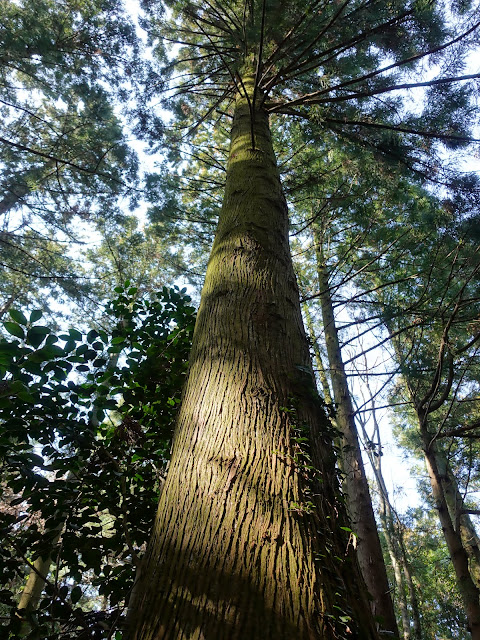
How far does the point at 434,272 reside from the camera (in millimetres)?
5180

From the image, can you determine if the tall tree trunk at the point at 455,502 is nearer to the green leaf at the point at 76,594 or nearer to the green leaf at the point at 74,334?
the green leaf at the point at 76,594

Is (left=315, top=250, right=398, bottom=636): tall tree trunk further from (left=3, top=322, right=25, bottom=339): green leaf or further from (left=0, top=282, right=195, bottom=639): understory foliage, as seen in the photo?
(left=3, top=322, right=25, bottom=339): green leaf

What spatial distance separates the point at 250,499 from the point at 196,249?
7661 millimetres

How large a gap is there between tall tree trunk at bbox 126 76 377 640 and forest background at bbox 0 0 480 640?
0.32 feet

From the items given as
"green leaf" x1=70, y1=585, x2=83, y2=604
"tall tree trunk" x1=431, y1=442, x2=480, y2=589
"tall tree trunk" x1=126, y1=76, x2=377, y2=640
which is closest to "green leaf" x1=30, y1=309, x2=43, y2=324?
"tall tree trunk" x1=126, y1=76, x2=377, y2=640

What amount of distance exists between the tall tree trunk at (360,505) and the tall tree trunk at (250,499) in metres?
1.68

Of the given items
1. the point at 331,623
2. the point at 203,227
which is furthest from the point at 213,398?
the point at 203,227

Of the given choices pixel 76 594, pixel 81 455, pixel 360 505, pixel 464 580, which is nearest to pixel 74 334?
pixel 81 455

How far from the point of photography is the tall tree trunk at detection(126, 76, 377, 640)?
0.85 meters

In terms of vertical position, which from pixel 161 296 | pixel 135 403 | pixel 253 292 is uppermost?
pixel 161 296

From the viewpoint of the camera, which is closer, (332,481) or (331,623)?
(331,623)

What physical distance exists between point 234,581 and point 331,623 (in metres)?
0.24

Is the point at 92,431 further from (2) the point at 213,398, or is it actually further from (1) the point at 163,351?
(2) the point at 213,398

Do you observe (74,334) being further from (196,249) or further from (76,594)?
(196,249)
